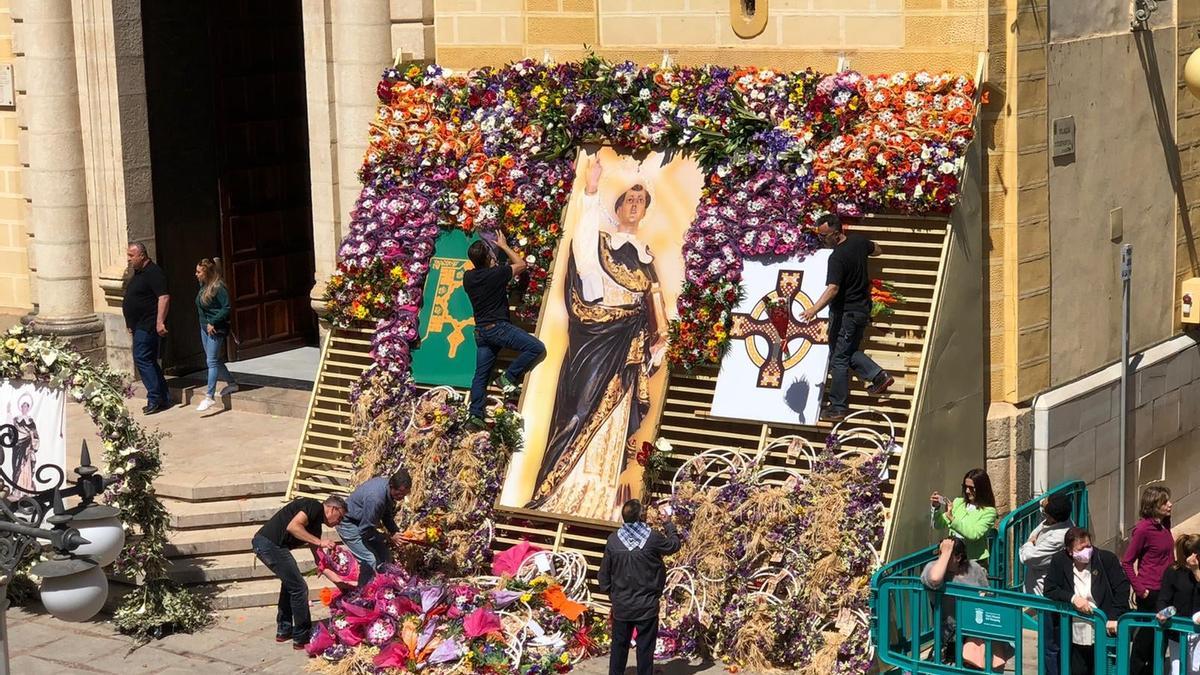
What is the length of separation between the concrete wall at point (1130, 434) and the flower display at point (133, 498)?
727cm

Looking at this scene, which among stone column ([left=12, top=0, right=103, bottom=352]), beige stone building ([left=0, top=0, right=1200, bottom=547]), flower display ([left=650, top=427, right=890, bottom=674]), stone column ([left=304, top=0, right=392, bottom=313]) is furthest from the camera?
stone column ([left=12, top=0, right=103, bottom=352])

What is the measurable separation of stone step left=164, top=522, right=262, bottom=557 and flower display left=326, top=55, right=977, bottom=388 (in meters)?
1.99

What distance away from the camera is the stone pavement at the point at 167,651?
49.3 feet

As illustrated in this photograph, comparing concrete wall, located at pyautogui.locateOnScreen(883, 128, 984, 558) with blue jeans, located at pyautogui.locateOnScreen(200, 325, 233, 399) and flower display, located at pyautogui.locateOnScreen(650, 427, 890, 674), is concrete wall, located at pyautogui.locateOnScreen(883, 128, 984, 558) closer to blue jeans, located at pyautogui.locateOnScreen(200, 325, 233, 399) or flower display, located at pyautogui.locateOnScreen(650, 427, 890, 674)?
flower display, located at pyautogui.locateOnScreen(650, 427, 890, 674)

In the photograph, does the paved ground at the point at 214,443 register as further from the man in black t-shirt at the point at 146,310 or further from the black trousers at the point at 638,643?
the black trousers at the point at 638,643

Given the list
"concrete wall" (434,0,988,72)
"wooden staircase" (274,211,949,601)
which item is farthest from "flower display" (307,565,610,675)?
"concrete wall" (434,0,988,72)

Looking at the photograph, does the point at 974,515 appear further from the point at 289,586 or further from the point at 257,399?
the point at 257,399

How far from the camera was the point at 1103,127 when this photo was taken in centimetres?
1723

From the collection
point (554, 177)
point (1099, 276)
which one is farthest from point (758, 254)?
point (1099, 276)

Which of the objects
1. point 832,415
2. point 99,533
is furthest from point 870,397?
point 99,533

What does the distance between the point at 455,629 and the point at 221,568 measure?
272 cm

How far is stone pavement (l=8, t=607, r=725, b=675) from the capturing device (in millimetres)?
15031

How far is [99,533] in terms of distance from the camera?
11438mm

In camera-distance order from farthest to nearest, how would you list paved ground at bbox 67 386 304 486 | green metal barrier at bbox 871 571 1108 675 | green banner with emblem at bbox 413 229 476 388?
paved ground at bbox 67 386 304 486 → green banner with emblem at bbox 413 229 476 388 → green metal barrier at bbox 871 571 1108 675
